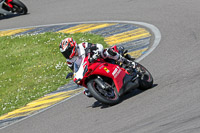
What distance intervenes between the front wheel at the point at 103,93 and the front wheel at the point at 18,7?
1192cm

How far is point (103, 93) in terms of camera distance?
28.3ft

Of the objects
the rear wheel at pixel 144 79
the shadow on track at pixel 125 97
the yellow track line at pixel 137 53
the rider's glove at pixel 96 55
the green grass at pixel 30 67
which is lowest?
the green grass at pixel 30 67

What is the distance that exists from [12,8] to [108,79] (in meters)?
12.0

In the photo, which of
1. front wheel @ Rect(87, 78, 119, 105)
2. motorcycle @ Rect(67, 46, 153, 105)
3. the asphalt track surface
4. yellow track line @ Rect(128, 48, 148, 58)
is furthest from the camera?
yellow track line @ Rect(128, 48, 148, 58)

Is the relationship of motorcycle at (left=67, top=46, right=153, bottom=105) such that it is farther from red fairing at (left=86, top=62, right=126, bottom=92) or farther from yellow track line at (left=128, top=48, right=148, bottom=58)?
yellow track line at (left=128, top=48, right=148, bottom=58)

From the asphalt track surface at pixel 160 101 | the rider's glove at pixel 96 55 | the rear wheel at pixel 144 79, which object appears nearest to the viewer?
the asphalt track surface at pixel 160 101

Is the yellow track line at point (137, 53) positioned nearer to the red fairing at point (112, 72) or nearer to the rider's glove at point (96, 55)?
the red fairing at point (112, 72)

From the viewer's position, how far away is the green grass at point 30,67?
472 inches

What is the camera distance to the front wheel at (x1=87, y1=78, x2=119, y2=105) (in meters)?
8.47

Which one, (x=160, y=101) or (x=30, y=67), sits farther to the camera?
(x=30, y=67)

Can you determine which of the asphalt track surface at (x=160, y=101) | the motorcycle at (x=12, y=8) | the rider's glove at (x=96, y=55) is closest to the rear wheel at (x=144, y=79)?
the asphalt track surface at (x=160, y=101)

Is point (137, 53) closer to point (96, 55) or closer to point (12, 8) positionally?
point (96, 55)

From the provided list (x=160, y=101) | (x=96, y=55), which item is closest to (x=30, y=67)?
(x=96, y=55)

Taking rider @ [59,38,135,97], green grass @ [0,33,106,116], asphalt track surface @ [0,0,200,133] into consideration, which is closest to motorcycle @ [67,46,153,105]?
rider @ [59,38,135,97]
